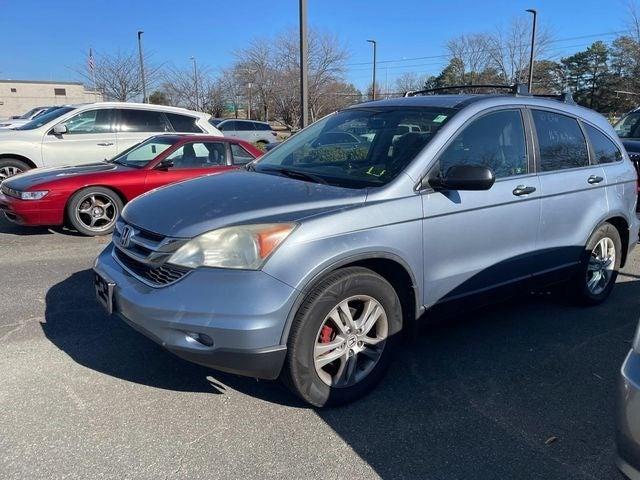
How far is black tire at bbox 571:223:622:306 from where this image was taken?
4586 millimetres

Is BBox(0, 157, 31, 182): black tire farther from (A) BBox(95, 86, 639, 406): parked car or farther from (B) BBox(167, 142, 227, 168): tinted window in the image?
(A) BBox(95, 86, 639, 406): parked car

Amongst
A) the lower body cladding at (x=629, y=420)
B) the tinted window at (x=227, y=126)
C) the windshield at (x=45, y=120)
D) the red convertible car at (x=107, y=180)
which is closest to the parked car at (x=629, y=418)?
the lower body cladding at (x=629, y=420)

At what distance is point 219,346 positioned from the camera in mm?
2703

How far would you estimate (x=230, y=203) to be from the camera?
3049mm

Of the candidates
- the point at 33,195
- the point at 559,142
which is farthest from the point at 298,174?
the point at 33,195

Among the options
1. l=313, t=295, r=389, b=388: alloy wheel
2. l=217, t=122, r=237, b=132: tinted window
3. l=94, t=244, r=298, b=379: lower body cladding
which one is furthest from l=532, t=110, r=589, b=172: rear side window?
l=217, t=122, r=237, b=132: tinted window

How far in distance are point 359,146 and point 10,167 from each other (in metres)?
7.53

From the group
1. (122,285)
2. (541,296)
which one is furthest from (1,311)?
(541,296)

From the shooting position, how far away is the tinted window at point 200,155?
770 centimetres

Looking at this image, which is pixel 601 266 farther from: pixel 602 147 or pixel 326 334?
pixel 326 334

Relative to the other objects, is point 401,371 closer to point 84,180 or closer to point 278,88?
point 84,180

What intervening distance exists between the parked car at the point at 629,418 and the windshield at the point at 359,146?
5.52 ft

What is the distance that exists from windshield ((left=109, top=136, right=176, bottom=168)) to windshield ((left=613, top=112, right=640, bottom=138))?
7.83 metres

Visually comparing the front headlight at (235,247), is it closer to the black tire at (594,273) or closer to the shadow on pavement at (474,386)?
the shadow on pavement at (474,386)
